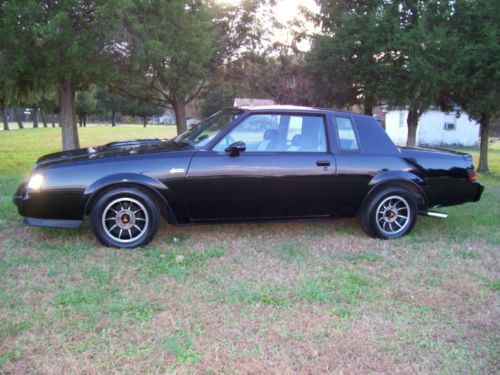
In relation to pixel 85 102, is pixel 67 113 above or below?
below

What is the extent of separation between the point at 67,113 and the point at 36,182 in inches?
382

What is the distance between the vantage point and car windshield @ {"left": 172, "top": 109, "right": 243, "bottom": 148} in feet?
17.2

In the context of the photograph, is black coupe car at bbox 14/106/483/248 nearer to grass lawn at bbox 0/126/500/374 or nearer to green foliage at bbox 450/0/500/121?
grass lawn at bbox 0/126/500/374

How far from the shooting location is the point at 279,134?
17.5ft

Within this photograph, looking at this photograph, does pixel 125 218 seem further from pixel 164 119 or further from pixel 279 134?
pixel 164 119

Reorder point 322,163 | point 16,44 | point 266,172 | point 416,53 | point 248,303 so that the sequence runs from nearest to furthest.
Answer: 1. point 248,303
2. point 266,172
3. point 322,163
4. point 16,44
5. point 416,53

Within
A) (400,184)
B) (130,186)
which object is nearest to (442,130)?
(400,184)

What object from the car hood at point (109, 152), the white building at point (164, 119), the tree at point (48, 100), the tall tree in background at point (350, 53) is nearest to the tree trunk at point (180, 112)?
the tree at point (48, 100)

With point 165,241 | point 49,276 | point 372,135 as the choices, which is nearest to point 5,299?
point 49,276

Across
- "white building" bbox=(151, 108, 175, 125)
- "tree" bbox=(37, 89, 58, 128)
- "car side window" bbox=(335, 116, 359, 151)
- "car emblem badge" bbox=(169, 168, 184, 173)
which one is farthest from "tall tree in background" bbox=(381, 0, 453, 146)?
"white building" bbox=(151, 108, 175, 125)

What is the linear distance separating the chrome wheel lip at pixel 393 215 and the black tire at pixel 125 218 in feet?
8.60

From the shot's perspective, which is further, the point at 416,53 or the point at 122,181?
the point at 416,53

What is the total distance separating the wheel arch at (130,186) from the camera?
4.74 meters

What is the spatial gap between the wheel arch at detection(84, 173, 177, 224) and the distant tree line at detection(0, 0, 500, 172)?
19.4 feet
